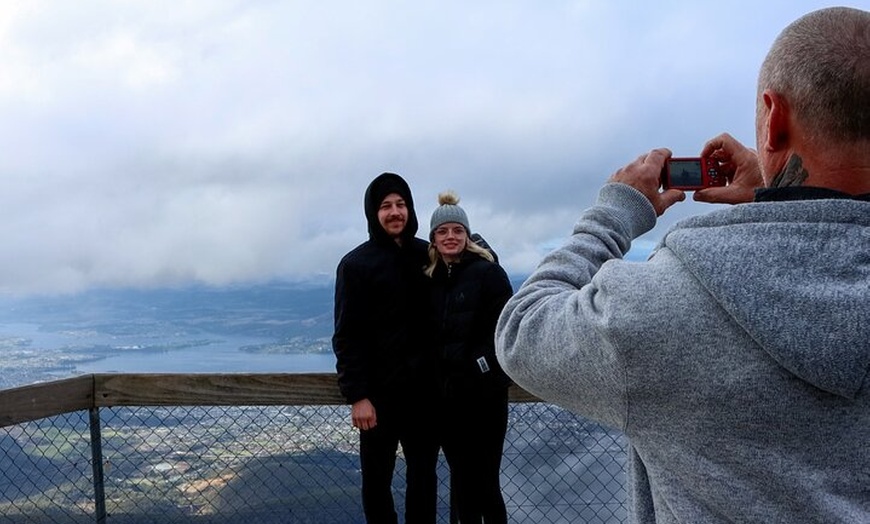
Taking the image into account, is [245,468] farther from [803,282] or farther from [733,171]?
[803,282]

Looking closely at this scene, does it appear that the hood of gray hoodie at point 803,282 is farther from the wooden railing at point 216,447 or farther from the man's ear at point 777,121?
the wooden railing at point 216,447

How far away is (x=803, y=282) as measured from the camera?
2.51 feet

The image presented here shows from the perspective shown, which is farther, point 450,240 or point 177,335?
point 177,335

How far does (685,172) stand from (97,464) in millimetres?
3188

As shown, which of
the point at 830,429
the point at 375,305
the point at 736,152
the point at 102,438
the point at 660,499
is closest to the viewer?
the point at 830,429

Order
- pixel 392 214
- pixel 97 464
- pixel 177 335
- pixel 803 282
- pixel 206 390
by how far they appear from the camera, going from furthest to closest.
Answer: pixel 177 335 < pixel 392 214 < pixel 206 390 < pixel 97 464 < pixel 803 282

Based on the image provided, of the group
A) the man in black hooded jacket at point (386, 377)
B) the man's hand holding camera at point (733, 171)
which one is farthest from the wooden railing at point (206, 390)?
the man's hand holding camera at point (733, 171)

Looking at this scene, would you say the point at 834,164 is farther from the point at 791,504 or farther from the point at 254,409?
the point at 254,409

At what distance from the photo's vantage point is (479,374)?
3.50 metres

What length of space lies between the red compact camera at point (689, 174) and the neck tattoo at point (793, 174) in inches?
9.0

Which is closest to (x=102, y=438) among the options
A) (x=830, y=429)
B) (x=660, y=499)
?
(x=660, y=499)

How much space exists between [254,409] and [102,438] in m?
0.68

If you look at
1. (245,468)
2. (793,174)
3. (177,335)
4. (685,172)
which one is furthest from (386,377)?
(177,335)

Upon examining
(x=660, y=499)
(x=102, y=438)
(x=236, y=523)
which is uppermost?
(x=660, y=499)
